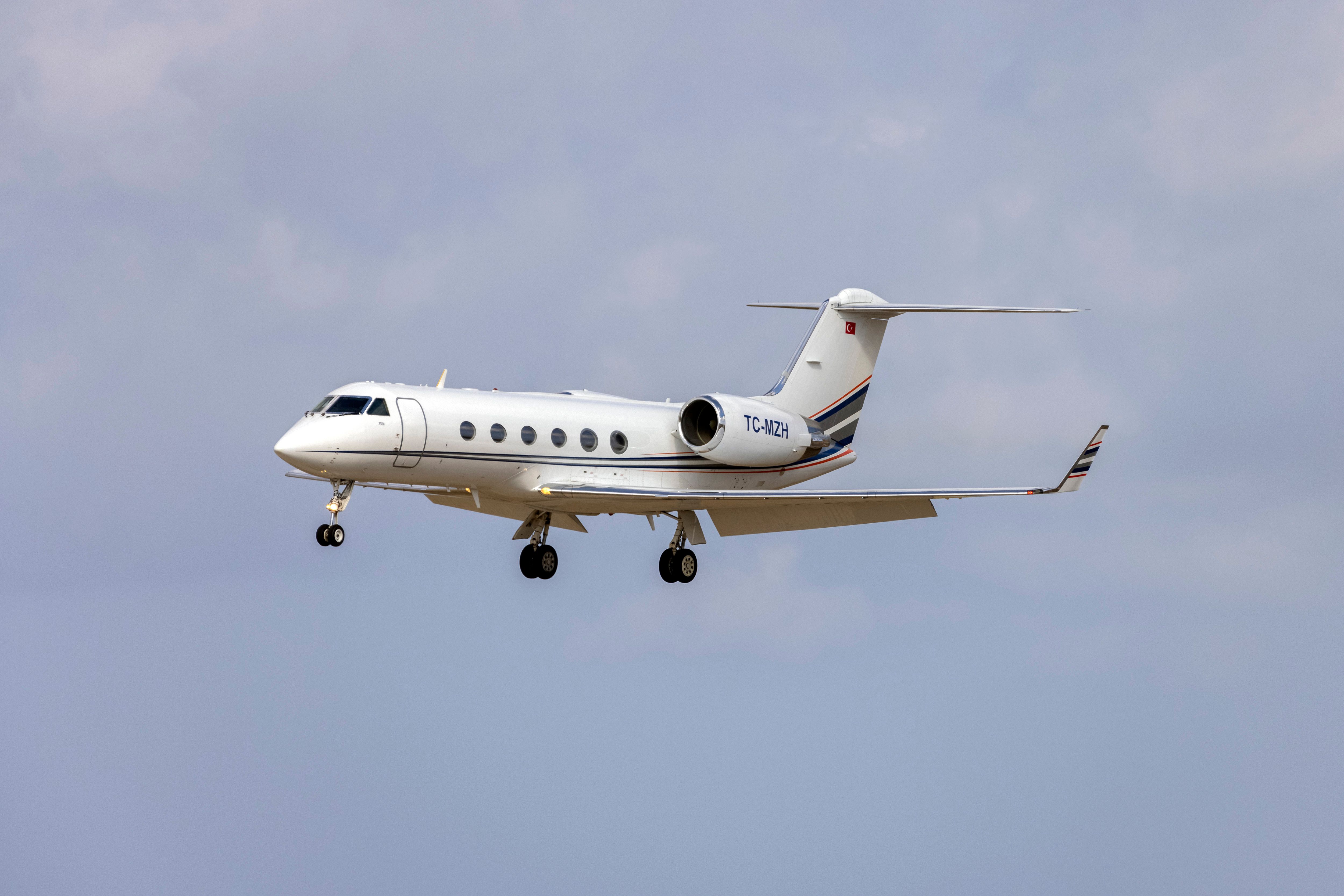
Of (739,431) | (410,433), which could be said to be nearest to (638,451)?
(739,431)

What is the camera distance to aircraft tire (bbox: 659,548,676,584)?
3145 centimetres

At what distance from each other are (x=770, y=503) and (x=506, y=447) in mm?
5635

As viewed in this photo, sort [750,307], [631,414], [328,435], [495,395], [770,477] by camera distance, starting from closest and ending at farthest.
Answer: [328,435]
[495,395]
[631,414]
[770,477]
[750,307]

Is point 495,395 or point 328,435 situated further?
point 495,395

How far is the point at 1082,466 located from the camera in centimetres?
2723

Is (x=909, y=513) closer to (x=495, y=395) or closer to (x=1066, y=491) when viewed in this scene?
(x=1066, y=491)

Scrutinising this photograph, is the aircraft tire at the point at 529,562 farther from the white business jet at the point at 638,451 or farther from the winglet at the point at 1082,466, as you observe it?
the winglet at the point at 1082,466

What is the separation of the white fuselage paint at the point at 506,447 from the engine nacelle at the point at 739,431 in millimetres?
292

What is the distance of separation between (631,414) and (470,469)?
4164mm

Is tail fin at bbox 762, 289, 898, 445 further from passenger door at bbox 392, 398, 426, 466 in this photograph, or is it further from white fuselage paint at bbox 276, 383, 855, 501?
passenger door at bbox 392, 398, 426, 466

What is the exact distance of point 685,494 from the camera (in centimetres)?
2973

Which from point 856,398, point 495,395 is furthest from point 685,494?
point 856,398

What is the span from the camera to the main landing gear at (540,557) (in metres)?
30.8

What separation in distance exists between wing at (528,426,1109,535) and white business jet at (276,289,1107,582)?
36mm
